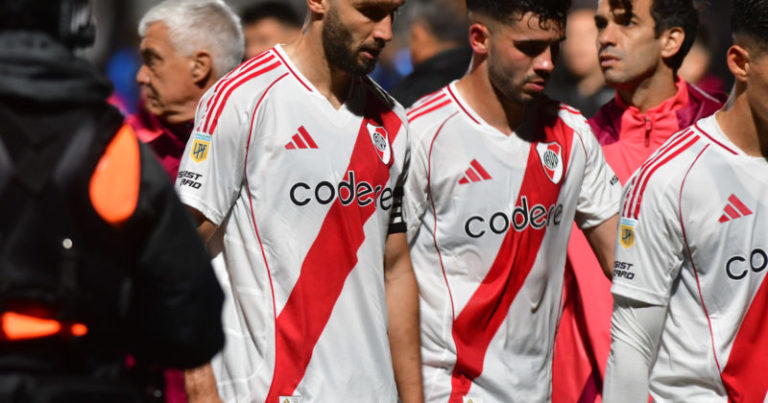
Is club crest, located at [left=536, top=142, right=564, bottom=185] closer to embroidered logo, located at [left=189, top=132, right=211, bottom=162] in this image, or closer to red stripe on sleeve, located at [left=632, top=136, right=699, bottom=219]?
red stripe on sleeve, located at [left=632, top=136, right=699, bottom=219]

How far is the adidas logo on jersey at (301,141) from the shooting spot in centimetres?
477

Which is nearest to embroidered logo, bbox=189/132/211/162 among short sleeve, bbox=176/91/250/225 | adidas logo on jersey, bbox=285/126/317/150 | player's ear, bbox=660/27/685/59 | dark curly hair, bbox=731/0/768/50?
short sleeve, bbox=176/91/250/225

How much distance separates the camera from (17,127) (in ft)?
10.5

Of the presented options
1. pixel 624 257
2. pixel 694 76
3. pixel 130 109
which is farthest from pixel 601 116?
pixel 130 109

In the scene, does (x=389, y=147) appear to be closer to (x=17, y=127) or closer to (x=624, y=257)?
(x=624, y=257)

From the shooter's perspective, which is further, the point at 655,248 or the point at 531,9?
the point at 531,9

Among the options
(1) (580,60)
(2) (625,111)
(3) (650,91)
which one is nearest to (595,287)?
(2) (625,111)

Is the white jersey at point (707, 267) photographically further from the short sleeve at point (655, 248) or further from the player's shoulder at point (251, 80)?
the player's shoulder at point (251, 80)

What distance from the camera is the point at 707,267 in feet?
15.5

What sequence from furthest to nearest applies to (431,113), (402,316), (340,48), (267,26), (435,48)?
(267,26) < (435,48) < (431,113) < (402,316) < (340,48)

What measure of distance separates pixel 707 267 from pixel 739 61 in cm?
74

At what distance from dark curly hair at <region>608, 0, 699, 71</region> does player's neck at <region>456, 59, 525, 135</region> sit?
984 mm

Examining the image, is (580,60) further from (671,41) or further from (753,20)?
(753,20)

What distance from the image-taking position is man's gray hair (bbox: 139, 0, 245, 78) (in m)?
5.87
